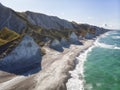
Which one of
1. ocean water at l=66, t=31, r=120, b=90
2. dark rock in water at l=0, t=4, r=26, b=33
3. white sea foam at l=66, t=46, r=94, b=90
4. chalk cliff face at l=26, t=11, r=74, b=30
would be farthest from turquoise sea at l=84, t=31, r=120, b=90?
chalk cliff face at l=26, t=11, r=74, b=30

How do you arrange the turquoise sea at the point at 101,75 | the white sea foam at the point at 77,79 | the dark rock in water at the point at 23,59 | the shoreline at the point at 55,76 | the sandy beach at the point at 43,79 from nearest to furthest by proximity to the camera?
the sandy beach at the point at 43,79
the shoreline at the point at 55,76
the white sea foam at the point at 77,79
the turquoise sea at the point at 101,75
the dark rock in water at the point at 23,59

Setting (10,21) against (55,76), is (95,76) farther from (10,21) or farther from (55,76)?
(10,21)

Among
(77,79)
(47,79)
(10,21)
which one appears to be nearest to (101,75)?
(77,79)

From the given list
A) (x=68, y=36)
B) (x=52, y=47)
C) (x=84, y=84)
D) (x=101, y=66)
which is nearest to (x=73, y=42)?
(x=68, y=36)

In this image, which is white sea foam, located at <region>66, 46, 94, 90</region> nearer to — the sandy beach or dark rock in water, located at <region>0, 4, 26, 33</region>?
the sandy beach

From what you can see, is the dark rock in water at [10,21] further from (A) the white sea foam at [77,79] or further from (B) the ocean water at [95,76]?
(A) the white sea foam at [77,79]

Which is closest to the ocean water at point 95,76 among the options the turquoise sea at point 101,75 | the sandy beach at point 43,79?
the turquoise sea at point 101,75
